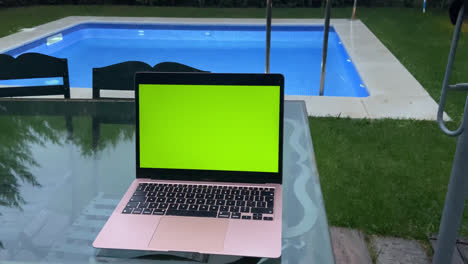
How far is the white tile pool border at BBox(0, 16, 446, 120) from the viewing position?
10.5 feet

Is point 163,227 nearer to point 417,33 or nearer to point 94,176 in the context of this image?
point 94,176

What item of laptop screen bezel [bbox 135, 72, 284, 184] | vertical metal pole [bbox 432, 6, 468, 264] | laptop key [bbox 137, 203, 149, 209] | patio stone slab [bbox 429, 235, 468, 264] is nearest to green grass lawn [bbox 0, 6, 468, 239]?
patio stone slab [bbox 429, 235, 468, 264]

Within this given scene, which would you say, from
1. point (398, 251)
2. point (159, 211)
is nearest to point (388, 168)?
point (398, 251)

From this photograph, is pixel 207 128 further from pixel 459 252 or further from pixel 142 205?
pixel 459 252

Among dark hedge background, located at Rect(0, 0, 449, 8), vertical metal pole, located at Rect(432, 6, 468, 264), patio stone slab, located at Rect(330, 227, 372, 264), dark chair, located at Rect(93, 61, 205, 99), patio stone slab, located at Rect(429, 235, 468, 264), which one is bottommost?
patio stone slab, located at Rect(330, 227, 372, 264)

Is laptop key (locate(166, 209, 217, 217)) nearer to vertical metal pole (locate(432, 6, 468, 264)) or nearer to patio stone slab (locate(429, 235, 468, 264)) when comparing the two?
vertical metal pole (locate(432, 6, 468, 264))

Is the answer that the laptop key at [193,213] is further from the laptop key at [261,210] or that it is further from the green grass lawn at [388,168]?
the green grass lawn at [388,168]

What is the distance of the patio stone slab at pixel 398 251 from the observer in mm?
1711

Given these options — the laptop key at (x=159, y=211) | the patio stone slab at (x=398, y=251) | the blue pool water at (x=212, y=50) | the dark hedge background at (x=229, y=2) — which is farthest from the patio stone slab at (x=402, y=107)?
the dark hedge background at (x=229, y=2)

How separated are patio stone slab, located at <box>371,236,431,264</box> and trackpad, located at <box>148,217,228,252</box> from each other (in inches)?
40.7

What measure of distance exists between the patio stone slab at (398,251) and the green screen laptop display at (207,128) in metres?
0.90

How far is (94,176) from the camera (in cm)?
125

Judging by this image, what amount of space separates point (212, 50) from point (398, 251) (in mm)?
4935

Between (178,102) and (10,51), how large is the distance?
4682mm
